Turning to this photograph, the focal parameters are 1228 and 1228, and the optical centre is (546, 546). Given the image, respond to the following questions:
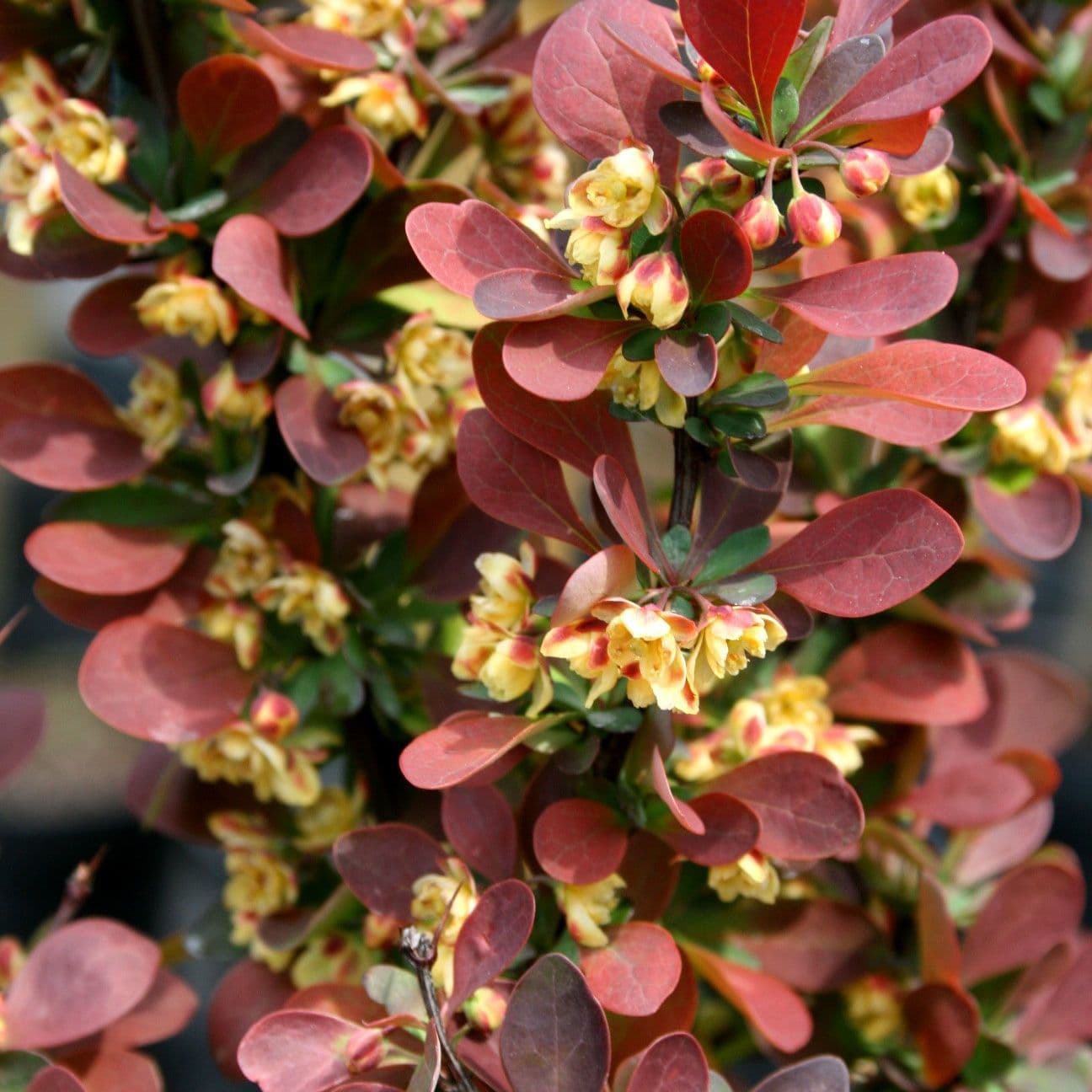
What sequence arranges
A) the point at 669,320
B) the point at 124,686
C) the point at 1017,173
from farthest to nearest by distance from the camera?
1. the point at 1017,173
2. the point at 124,686
3. the point at 669,320

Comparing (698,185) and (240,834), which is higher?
(698,185)

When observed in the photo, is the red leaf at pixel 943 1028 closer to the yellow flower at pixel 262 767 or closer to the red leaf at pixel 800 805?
the red leaf at pixel 800 805

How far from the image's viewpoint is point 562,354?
0.43 meters

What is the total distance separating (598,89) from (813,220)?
0.34ft

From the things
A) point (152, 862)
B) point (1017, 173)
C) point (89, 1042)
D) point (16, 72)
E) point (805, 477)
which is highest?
point (16, 72)

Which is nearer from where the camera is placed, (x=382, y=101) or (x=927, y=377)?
(x=927, y=377)

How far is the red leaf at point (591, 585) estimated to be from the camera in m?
0.42

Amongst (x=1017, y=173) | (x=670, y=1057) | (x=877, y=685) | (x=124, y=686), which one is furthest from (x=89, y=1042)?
(x=1017, y=173)

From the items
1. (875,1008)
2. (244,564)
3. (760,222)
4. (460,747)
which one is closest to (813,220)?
(760,222)

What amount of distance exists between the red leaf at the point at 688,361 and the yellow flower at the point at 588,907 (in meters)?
0.20

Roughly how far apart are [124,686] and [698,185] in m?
0.35

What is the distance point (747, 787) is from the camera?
1.68 feet

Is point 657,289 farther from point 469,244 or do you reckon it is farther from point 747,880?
point 747,880

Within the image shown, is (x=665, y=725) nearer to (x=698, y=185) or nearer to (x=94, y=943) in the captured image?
(x=698, y=185)
